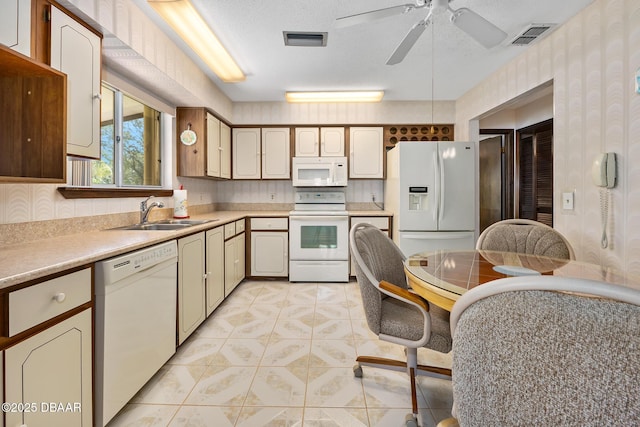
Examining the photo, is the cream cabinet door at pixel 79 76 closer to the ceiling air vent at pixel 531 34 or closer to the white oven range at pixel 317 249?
the white oven range at pixel 317 249

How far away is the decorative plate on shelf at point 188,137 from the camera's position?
327cm

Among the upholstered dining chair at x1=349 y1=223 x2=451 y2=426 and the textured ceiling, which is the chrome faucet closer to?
the textured ceiling

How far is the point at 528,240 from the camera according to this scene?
2.03m

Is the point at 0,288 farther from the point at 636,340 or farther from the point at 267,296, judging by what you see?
the point at 267,296

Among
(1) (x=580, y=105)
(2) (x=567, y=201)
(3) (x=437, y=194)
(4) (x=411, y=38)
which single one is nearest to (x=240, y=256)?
(3) (x=437, y=194)

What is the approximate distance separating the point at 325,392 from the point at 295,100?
325 cm

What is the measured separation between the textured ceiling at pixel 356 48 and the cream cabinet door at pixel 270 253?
180 cm

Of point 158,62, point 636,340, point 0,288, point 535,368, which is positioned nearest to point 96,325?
point 0,288

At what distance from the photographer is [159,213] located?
280 centimetres

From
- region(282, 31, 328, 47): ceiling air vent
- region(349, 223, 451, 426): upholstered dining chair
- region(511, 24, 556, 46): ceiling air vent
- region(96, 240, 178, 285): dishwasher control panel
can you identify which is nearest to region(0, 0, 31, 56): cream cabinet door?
region(96, 240, 178, 285): dishwasher control panel

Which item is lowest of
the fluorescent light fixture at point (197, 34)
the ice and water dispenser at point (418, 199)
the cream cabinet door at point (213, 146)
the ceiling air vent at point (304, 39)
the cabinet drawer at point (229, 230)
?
the cabinet drawer at point (229, 230)

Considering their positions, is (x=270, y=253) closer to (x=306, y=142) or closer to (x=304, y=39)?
(x=306, y=142)

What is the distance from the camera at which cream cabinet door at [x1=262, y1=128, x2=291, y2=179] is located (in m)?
4.16

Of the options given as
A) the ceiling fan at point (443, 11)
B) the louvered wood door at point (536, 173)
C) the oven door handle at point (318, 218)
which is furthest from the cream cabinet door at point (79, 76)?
the louvered wood door at point (536, 173)
